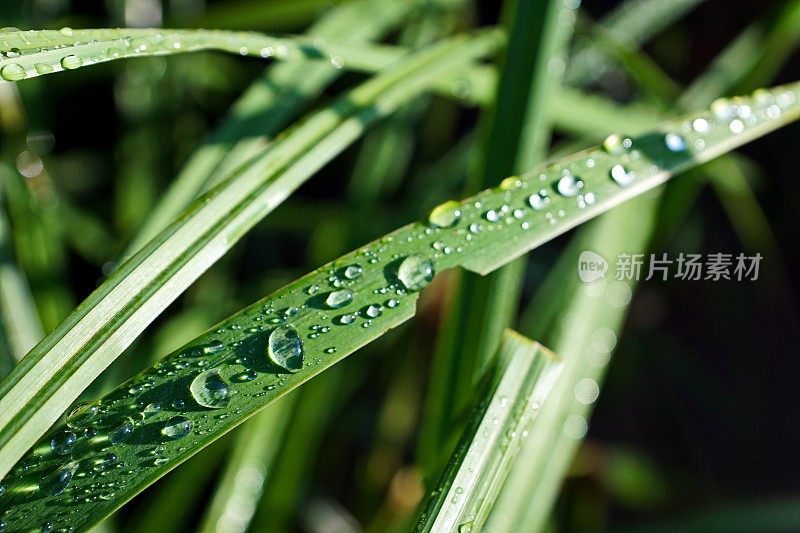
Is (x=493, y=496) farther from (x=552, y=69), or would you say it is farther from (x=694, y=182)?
(x=694, y=182)

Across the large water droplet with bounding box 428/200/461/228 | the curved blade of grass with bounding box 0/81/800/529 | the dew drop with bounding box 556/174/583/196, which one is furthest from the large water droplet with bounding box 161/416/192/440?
the dew drop with bounding box 556/174/583/196

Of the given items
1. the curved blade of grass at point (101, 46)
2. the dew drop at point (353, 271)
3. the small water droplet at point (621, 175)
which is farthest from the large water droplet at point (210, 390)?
the small water droplet at point (621, 175)

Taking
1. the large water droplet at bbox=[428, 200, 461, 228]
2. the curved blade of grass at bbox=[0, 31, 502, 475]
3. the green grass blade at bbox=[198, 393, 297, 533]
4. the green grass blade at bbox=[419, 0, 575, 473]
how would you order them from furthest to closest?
1. the green grass blade at bbox=[198, 393, 297, 533]
2. the green grass blade at bbox=[419, 0, 575, 473]
3. the large water droplet at bbox=[428, 200, 461, 228]
4. the curved blade of grass at bbox=[0, 31, 502, 475]

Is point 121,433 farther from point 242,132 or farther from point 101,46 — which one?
point 242,132

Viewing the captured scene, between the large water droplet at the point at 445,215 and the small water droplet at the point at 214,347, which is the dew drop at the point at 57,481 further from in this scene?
the large water droplet at the point at 445,215

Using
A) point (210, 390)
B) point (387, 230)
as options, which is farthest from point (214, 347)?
point (387, 230)

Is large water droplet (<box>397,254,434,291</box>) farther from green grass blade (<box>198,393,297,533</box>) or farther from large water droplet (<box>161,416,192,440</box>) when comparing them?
green grass blade (<box>198,393,297,533</box>)
